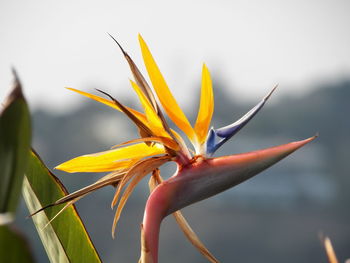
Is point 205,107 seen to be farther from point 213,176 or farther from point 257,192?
point 257,192

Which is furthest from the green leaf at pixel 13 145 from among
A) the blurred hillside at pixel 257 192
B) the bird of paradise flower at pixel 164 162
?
the blurred hillside at pixel 257 192

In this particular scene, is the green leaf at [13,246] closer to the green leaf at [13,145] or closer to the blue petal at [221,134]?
the green leaf at [13,145]

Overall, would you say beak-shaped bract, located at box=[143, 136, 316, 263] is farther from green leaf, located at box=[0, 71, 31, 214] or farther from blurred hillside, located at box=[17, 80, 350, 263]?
blurred hillside, located at box=[17, 80, 350, 263]

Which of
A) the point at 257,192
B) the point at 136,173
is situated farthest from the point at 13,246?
the point at 257,192

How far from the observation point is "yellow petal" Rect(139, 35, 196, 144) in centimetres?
55

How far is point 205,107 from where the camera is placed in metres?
0.62

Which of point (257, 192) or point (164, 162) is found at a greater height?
point (164, 162)

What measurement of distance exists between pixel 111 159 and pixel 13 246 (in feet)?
1.11

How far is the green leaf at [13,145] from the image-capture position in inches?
9.9

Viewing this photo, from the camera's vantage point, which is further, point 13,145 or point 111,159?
point 111,159

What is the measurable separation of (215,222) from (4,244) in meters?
27.1

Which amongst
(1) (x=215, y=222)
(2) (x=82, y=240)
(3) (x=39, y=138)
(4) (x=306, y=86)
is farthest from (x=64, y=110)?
(2) (x=82, y=240)

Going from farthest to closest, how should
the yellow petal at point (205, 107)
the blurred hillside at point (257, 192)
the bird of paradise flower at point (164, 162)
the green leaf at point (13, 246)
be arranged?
the blurred hillside at point (257, 192)
the yellow petal at point (205, 107)
the bird of paradise flower at point (164, 162)
the green leaf at point (13, 246)

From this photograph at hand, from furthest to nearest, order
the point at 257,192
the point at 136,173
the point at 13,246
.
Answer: the point at 257,192 → the point at 136,173 → the point at 13,246
